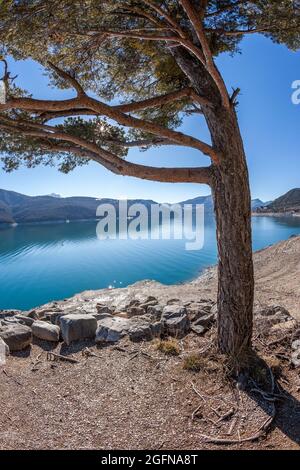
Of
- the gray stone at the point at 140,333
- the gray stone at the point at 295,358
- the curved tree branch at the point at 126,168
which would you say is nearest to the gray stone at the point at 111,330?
the gray stone at the point at 140,333

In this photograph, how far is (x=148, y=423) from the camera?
360 cm

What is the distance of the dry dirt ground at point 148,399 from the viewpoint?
3338 millimetres

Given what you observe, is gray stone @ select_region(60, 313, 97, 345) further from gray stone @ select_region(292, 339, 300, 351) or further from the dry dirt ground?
gray stone @ select_region(292, 339, 300, 351)

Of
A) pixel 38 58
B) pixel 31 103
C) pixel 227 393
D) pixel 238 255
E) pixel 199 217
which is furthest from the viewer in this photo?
pixel 199 217

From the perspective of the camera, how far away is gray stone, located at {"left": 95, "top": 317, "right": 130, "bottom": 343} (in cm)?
566

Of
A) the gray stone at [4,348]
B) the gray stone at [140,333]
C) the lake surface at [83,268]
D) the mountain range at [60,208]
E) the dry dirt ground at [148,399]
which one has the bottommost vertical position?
the lake surface at [83,268]

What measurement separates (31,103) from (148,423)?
12.9ft

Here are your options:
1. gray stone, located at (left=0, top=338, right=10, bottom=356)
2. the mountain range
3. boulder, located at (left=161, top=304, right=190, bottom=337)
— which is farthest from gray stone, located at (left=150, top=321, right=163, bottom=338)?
the mountain range

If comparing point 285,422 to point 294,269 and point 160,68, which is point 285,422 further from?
point 294,269

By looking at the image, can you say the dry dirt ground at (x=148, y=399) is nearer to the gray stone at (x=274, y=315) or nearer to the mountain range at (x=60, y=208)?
the gray stone at (x=274, y=315)

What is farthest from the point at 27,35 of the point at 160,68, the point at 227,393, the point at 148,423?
the point at 227,393

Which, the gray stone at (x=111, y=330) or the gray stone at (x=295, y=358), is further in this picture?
the gray stone at (x=111, y=330)

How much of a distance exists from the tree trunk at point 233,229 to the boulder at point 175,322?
51.9 inches

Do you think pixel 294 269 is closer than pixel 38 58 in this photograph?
No
